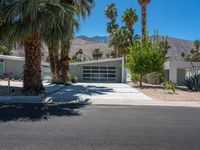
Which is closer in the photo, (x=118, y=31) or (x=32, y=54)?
(x=32, y=54)

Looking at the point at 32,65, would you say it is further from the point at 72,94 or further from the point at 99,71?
the point at 99,71

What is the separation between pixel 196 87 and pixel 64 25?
13.9 metres

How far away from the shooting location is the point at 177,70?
3631cm

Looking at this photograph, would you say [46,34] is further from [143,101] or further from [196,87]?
[196,87]

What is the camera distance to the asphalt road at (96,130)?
724 centimetres

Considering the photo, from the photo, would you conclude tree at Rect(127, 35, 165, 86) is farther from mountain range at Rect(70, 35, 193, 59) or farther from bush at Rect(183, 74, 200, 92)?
mountain range at Rect(70, 35, 193, 59)

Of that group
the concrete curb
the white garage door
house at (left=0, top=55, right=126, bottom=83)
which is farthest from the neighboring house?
the concrete curb

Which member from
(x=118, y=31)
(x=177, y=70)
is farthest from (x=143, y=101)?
(x=118, y=31)

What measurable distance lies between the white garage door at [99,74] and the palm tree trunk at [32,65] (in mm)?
22281

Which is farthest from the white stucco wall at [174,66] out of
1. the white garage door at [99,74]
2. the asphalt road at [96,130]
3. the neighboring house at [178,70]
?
the asphalt road at [96,130]

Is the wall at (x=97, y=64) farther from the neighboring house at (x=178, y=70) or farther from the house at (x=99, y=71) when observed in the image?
the neighboring house at (x=178, y=70)

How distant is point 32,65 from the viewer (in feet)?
60.0

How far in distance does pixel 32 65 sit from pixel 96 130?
10.3m

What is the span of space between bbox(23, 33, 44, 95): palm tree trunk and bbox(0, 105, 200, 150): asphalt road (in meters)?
5.71
